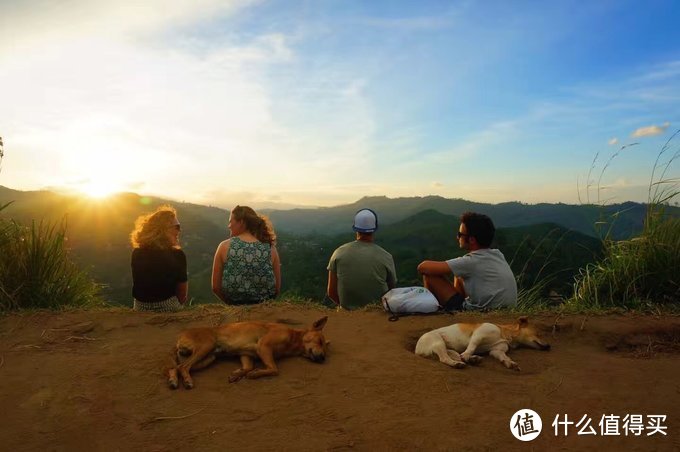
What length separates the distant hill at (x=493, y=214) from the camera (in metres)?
6.65

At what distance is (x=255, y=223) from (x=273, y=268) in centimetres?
69

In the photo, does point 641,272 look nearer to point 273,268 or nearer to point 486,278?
point 486,278

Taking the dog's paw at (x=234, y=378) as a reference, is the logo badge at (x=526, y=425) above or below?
below

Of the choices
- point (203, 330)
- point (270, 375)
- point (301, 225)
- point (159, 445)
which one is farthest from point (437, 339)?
point (301, 225)

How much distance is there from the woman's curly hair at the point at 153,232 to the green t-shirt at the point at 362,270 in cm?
214

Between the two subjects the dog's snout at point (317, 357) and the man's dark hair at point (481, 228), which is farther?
the man's dark hair at point (481, 228)

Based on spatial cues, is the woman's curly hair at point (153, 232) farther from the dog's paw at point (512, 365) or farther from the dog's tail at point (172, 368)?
the dog's paw at point (512, 365)

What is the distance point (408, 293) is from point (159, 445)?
3.23 meters

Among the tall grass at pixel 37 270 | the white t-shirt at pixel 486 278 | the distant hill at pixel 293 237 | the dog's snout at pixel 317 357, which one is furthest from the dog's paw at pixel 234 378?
the distant hill at pixel 293 237

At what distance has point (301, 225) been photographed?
112 metres

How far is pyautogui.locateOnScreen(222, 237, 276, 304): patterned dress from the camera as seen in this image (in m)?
5.88

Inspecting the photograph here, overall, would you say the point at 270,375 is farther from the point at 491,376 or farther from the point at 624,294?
the point at 624,294

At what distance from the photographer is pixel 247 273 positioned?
5996mm

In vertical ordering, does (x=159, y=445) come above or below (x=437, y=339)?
below
